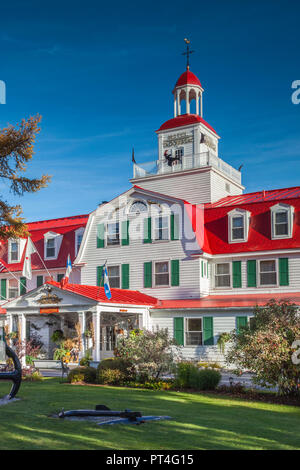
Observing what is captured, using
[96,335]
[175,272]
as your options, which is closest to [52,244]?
[175,272]

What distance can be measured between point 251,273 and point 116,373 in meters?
12.0

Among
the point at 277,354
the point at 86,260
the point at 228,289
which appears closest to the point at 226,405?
the point at 277,354

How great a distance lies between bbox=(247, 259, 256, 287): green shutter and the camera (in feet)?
92.7

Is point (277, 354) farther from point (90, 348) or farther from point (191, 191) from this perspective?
point (191, 191)

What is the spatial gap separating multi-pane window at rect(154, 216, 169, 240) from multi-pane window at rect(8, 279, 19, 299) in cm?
1130

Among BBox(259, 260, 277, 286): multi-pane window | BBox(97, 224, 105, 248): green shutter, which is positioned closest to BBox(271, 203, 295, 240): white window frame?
BBox(259, 260, 277, 286): multi-pane window

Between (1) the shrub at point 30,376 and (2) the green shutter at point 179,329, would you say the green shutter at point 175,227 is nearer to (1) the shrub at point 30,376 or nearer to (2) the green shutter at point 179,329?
(2) the green shutter at point 179,329

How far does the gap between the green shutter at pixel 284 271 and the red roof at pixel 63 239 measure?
12.9m

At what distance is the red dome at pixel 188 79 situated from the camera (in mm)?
35406

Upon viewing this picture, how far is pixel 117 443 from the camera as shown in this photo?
8586 millimetres

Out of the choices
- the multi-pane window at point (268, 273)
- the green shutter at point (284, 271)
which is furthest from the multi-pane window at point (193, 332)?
the green shutter at point (284, 271)

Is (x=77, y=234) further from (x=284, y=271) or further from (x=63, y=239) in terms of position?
(x=284, y=271)

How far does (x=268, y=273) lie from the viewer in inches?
1105

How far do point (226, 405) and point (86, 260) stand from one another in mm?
19090
